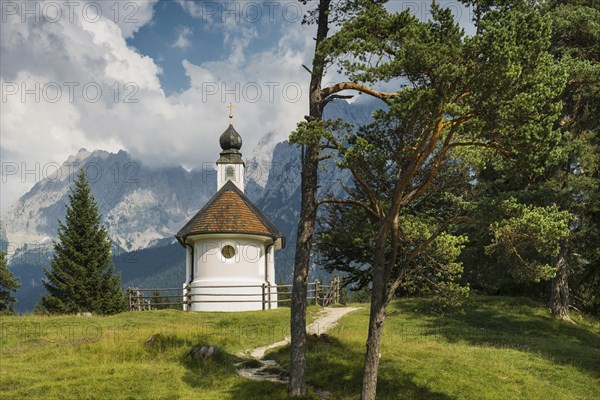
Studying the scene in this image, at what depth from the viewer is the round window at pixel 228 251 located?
3478cm

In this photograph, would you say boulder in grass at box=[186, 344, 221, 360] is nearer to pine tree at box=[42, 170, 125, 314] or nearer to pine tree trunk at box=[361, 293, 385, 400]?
pine tree trunk at box=[361, 293, 385, 400]

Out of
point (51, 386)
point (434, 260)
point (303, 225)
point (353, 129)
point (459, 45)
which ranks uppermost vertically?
point (459, 45)

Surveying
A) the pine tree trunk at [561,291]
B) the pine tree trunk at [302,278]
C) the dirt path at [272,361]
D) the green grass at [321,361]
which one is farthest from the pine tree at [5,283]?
the pine tree trunk at [561,291]

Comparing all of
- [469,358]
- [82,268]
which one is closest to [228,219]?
[82,268]

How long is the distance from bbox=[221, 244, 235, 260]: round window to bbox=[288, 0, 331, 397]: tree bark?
19327 mm

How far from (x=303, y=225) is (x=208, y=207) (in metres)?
21.5

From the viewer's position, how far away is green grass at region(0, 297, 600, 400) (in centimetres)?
1528

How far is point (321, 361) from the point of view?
17.8 metres

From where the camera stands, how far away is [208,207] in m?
36.5

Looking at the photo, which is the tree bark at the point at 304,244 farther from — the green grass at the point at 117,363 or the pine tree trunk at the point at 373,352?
the pine tree trunk at the point at 373,352

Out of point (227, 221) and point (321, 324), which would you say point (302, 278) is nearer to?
point (321, 324)

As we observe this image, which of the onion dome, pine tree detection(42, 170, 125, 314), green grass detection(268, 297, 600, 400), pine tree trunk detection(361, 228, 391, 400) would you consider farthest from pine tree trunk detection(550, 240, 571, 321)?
pine tree detection(42, 170, 125, 314)

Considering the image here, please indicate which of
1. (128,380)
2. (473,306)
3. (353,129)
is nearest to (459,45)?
(353,129)

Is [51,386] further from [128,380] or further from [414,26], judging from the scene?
[414,26]
